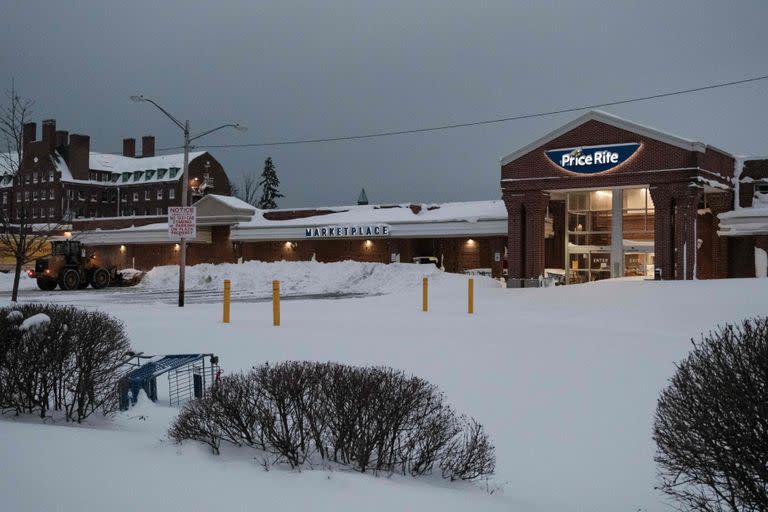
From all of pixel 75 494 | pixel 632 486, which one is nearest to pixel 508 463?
pixel 632 486

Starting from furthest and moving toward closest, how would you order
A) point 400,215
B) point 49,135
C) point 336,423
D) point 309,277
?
1. point 49,135
2. point 400,215
3. point 309,277
4. point 336,423

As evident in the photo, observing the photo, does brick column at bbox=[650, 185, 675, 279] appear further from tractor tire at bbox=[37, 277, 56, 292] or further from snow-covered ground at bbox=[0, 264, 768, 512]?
tractor tire at bbox=[37, 277, 56, 292]

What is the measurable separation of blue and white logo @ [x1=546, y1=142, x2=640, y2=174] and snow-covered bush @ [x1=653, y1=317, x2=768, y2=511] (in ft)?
93.7

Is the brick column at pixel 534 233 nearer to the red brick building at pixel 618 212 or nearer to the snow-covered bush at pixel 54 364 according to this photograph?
the red brick building at pixel 618 212

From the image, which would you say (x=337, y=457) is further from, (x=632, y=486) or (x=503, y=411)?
(x=503, y=411)

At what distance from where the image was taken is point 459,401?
1009cm

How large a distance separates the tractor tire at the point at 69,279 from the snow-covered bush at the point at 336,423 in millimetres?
37320

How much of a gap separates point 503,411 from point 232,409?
4.75m

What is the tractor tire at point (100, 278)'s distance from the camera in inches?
1628

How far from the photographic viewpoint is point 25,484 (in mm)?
4824

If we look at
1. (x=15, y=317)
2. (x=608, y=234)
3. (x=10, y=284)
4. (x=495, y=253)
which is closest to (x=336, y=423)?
(x=15, y=317)

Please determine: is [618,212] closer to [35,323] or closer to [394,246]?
[394,246]

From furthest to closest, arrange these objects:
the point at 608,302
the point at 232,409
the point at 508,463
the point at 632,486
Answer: the point at 608,302
the point at 508,463
the point at 632,486
the point at 232,409

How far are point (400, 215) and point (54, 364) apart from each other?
44557mm
